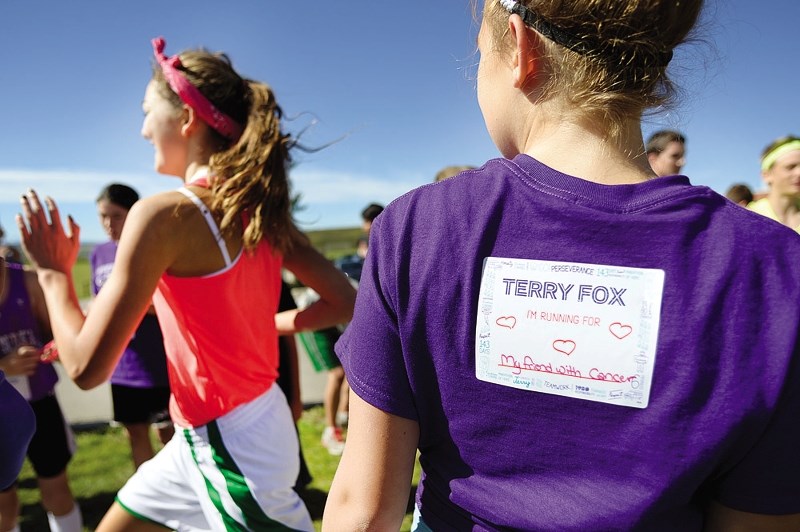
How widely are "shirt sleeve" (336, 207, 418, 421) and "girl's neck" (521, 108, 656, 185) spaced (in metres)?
0.27

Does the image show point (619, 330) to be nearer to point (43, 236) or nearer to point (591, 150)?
point (591, 150)

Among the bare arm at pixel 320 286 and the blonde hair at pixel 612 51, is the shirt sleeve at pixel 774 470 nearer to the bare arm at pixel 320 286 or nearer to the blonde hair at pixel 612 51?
the blonde hair at pixel 612 51

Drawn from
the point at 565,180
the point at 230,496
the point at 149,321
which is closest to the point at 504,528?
the point at 565,180

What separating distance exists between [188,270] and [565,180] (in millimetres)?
1243

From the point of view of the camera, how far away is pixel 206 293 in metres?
1.67

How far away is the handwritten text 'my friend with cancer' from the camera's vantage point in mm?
713

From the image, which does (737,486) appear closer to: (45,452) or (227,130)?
(227,130)

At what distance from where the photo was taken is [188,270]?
1.64 m

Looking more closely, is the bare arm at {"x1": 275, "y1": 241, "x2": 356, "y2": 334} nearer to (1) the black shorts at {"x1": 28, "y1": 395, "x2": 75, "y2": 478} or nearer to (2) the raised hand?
(2) the raised hand

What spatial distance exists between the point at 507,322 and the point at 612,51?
1.35 ft

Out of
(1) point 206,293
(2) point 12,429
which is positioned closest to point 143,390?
(1) point 206,293

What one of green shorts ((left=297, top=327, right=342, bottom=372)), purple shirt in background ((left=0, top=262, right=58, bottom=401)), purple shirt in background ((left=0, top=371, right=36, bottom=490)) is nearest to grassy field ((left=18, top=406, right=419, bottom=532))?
green shorts ((left=297, top=327, right=342, bottom=372))

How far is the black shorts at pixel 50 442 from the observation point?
2.92 m

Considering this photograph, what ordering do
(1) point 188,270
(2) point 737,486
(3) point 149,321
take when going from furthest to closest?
(3) point 149,321 → (1) point 188,270 → (2) point 737,486
